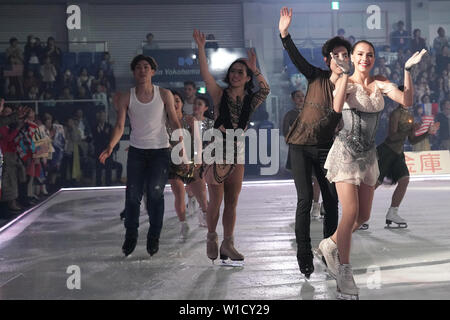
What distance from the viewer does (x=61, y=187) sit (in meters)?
11.7

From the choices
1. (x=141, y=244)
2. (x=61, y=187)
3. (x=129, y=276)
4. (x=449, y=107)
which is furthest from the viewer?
(x=449, y=107)

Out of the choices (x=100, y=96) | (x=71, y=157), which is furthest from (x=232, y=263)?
(x=100, y=96)

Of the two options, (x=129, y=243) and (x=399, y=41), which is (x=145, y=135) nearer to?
(x=129, y=243)

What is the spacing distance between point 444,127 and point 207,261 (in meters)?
10.2

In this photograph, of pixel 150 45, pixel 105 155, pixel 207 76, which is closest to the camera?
pixel 207 76

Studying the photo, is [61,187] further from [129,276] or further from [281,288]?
[281,288]

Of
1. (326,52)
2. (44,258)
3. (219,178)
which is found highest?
(326,52)

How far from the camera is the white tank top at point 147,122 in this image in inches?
179

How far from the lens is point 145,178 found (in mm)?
4688

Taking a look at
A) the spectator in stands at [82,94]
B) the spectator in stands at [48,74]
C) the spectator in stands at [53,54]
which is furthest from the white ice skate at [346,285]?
the spectator in stands at [53,54]

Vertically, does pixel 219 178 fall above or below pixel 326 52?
below
